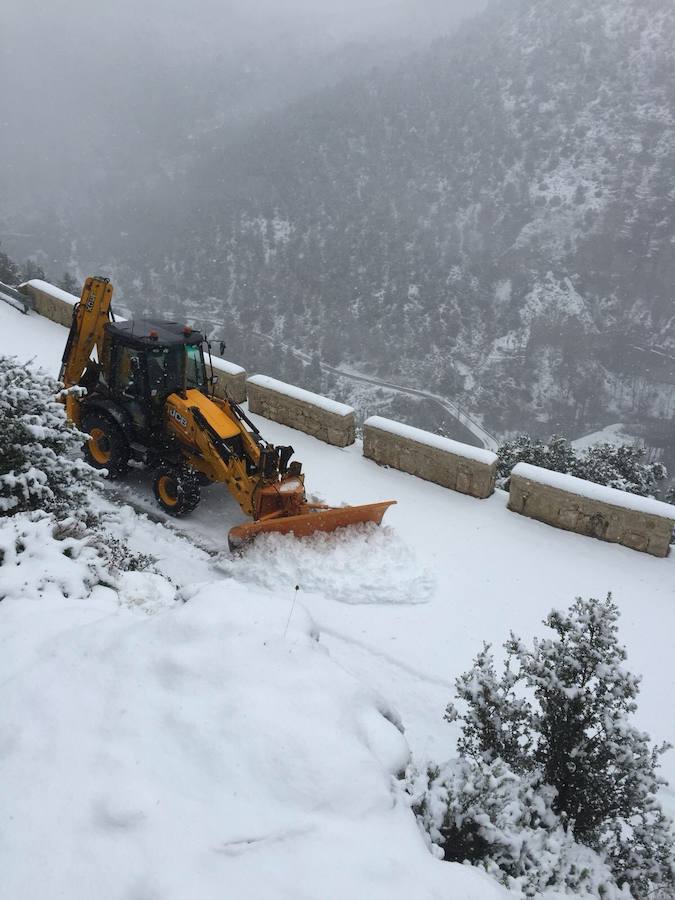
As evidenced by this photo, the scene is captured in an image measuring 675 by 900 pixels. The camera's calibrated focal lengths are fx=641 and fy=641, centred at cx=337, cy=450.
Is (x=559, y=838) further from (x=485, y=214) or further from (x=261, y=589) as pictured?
(x=485, y=214)

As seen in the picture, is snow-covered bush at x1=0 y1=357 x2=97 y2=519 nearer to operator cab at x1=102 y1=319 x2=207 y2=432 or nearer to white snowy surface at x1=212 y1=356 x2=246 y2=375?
operator cab at x1=102 y1=319 x2=207 y2=432

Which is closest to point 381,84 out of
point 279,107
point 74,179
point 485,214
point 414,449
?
point 279,107

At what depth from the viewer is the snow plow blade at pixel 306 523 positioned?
282 inches

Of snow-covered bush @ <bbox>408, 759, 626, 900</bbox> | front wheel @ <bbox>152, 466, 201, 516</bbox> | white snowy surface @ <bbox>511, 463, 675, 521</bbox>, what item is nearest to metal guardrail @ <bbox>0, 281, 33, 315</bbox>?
front wheel @ <bbox>152, 466, 201, 516</bbox>

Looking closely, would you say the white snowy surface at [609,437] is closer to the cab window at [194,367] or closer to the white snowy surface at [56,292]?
the white snowy surface at [56,292]

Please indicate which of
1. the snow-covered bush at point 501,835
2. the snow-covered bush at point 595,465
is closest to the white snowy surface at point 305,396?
the snow-covered bush at point 501,835

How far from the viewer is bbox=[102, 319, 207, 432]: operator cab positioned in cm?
792

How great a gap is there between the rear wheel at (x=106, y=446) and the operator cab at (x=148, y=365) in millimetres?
337

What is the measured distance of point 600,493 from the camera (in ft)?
28.0

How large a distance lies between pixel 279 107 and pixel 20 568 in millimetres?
174528

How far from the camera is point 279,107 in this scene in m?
157

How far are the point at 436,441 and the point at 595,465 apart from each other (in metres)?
11.5

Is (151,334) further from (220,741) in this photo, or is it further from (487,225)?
(487,225)

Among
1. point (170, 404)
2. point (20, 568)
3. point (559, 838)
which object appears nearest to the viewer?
point (559, 838)
